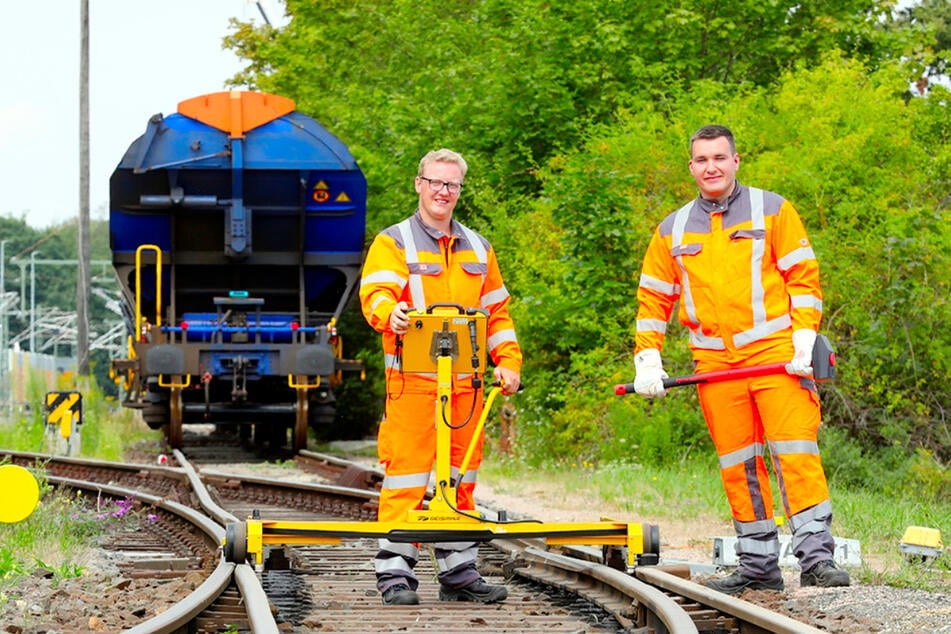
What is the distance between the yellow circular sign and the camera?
6922 mm

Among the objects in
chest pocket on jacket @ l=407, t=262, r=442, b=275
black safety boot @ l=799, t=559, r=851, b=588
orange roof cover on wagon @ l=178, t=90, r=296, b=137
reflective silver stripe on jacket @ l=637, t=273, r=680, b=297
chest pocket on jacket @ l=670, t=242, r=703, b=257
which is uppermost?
orange roof cover on wagon @ l=178, t=90, r=296, b=137

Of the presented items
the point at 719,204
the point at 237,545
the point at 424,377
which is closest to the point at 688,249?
the point at 719,204

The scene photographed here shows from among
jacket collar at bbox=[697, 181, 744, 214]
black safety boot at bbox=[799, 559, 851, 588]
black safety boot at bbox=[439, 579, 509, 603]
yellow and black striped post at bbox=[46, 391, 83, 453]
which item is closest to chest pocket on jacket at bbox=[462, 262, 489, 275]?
jacket collar at bbox=[697, 181, 744, 214]

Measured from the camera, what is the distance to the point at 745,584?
5977 millimetres

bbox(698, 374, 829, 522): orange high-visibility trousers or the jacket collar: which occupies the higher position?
the jacket collar

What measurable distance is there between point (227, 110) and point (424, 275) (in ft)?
37.5

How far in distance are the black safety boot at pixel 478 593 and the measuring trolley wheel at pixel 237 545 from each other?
0.91 metres

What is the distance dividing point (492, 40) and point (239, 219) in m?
6.13

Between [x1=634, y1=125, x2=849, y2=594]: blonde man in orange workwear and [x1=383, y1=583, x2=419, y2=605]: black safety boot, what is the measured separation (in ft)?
4.17

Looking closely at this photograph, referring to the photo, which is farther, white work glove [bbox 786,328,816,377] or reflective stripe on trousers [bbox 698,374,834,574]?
reflective stripe on trousers [bbox 698,374,834,574]

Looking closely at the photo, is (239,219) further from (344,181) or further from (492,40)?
(492,40)

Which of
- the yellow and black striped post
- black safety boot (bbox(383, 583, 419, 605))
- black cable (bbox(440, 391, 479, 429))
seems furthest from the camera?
the yellow and black striped post

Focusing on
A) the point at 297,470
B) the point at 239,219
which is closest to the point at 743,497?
the point at 297,470

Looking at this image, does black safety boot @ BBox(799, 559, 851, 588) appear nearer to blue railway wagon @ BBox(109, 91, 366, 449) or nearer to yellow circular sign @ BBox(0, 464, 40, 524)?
yellow circular sign @ BBox(0, 464, 40, 524)
